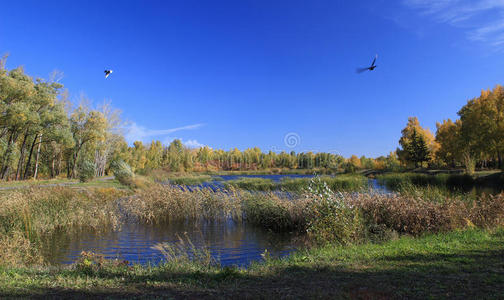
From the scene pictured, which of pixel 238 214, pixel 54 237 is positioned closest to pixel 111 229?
pixel 54 237

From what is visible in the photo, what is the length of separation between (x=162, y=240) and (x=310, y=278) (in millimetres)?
7299

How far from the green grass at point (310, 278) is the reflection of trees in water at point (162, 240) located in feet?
9.78

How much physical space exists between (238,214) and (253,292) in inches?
384

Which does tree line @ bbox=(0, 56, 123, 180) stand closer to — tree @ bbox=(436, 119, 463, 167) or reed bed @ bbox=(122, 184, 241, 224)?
reed bed @ bbox=(122, 184, 241, 224)

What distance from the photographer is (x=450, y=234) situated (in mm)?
8258

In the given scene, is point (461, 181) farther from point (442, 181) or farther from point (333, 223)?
point (333, 223)

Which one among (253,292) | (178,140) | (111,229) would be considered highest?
(178,140)

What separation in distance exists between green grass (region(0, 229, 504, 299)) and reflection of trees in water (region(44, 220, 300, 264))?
2.98 metres

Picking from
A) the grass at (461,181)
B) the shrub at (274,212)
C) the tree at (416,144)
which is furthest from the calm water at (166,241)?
the tree at (416,144)

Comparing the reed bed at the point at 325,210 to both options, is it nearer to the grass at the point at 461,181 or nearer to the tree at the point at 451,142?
the grass at the point at 461,181

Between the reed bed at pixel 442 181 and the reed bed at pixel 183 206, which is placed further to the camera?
the reed bed at pixel 442 181

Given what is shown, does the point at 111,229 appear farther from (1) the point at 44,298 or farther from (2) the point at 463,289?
(2) the point at 463,289

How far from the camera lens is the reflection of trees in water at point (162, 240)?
28.9ft

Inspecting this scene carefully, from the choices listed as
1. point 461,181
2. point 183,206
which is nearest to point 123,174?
point 183,206
